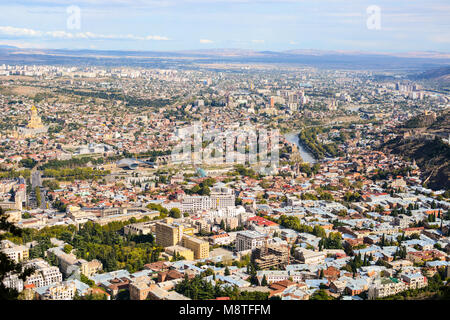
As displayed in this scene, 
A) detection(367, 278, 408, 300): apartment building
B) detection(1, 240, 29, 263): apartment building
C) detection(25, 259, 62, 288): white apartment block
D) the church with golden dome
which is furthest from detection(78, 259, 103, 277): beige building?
the church with golden dome

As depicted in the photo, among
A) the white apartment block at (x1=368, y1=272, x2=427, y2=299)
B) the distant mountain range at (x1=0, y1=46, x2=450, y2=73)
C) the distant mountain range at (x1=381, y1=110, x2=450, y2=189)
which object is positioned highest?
the distant mountain range at (x1=0, y1=46, x2=450, y2=73)

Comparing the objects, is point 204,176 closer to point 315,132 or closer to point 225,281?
point 225,281

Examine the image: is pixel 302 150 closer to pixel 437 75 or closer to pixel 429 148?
pixel 429 148

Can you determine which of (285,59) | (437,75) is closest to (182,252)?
(437,75)

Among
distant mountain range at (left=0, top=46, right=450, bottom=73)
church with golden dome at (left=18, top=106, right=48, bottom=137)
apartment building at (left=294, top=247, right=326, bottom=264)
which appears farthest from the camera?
distant mountain range at (left=0, top=46, right=450, bottom=73)

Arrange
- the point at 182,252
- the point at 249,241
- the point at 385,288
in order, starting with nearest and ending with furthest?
the point at 385,288 < the point at 182,252 < the point at 249,241

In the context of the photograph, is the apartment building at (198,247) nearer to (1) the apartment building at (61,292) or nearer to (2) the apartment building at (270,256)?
(2) the apartment building at (270,256)

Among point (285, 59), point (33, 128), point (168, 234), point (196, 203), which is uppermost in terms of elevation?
point (285, 59)

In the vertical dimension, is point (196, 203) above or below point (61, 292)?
below

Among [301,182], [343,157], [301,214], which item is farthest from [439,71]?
[301,214]

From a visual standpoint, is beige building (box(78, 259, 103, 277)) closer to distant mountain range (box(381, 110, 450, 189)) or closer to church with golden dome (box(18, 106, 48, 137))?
distant mountain range (box(381, 110, 450, 189))

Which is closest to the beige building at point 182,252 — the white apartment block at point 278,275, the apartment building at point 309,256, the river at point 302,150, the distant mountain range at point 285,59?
the white apartment block at point 278,275

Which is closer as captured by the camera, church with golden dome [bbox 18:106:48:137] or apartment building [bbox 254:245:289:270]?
apartment building [bbox 254:245:289:270]
